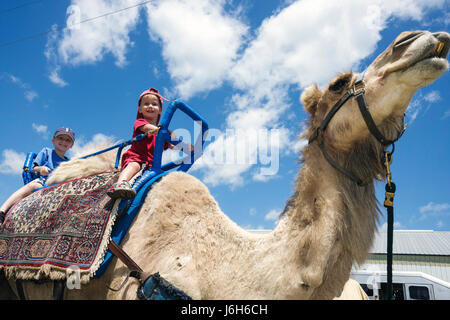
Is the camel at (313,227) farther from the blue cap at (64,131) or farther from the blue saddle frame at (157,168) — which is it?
the blue cap at (64,131)

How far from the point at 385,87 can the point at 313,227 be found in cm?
112

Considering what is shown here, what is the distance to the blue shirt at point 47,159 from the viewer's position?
5098mm

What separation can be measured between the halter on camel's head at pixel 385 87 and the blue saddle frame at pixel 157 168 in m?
1.56

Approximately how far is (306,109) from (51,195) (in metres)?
2.96

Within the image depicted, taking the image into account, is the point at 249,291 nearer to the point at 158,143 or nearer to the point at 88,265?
the point at 88,265

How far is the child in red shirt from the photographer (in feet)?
10.4

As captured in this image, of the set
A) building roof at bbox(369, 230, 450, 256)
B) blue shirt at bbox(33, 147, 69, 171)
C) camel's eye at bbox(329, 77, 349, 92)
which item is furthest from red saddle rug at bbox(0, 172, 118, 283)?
building roof at bbox(369, 230, 450, 256)

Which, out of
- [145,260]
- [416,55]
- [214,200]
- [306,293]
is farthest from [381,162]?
[145,260]

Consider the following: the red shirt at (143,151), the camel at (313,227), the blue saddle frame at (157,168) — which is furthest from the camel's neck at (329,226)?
the red shirt at (143,151)

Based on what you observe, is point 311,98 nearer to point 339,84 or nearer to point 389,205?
point 339,84

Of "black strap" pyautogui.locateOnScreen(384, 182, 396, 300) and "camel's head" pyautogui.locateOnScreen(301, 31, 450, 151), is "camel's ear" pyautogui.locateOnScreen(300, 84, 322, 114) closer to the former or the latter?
"camel's head" pyautogui.locateOnScreen(301, 31, 450, 151)

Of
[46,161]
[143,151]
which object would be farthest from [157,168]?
[46,161]

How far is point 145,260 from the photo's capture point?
2.92 m

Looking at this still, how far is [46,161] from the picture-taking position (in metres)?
5.21
